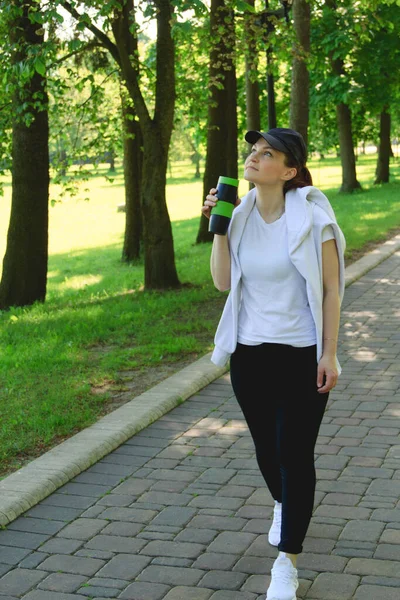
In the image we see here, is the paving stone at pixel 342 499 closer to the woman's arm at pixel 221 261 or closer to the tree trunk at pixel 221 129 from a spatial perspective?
the woman's arm at pixel 221 261

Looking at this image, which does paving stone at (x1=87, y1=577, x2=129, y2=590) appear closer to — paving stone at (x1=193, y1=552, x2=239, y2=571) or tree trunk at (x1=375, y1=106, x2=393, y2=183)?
paving stone at (x1=193, y1=552, x2=239, y2=571)

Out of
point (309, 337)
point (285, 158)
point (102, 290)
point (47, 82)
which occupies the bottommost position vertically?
point (102, 290)

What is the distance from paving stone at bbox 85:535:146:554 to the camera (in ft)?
14.7

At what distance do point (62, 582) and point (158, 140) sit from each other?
914 cm

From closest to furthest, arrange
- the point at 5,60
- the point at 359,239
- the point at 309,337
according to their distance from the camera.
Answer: the point at 309,337
the point at 5,60
the point at 359,239

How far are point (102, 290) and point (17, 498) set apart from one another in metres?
10.4

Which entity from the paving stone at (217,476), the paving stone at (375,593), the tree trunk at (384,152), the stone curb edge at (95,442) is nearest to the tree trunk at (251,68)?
the stone curb edge at (95,442)

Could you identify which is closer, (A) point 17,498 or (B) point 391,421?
(A) point 17,498

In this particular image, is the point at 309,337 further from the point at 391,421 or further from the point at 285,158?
the point at 391,421

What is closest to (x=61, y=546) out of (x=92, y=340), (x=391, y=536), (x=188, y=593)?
(x=188, y=593)

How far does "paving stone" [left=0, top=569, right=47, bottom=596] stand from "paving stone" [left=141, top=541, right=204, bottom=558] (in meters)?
0.52

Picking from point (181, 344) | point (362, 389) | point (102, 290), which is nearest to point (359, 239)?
point (102, 290)

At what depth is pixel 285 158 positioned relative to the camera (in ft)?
13.1

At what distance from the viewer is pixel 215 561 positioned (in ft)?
14.1
